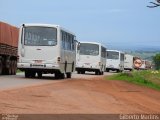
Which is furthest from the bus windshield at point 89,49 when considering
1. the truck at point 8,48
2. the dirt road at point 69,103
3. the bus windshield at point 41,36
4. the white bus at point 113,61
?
the dirt road at point 69,103

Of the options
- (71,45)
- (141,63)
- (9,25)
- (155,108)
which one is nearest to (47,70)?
(71,45)

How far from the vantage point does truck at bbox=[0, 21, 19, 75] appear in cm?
3475

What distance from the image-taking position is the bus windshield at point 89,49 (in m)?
47.7

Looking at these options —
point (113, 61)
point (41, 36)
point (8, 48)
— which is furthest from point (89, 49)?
point (41, 36)

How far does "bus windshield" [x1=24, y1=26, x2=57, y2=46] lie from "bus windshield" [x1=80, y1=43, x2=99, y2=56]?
16933 mm

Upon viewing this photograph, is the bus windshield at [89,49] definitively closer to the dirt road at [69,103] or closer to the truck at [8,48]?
the truck at [8,48]

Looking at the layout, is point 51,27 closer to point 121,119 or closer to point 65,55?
point 65,55

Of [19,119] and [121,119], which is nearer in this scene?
[19,119]

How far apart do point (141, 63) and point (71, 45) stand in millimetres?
70256

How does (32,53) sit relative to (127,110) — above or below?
above

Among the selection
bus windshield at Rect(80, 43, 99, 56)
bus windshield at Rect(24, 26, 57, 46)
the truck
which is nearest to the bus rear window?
bus windshield at Rect(80, 43, 99, 56)

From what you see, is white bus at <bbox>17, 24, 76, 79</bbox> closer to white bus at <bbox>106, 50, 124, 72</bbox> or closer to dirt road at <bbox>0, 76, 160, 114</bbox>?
dirt road at <bbox>0, 76, 160, 114</bbox>

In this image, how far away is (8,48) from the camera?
35.7 meters

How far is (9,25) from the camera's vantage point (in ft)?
120
